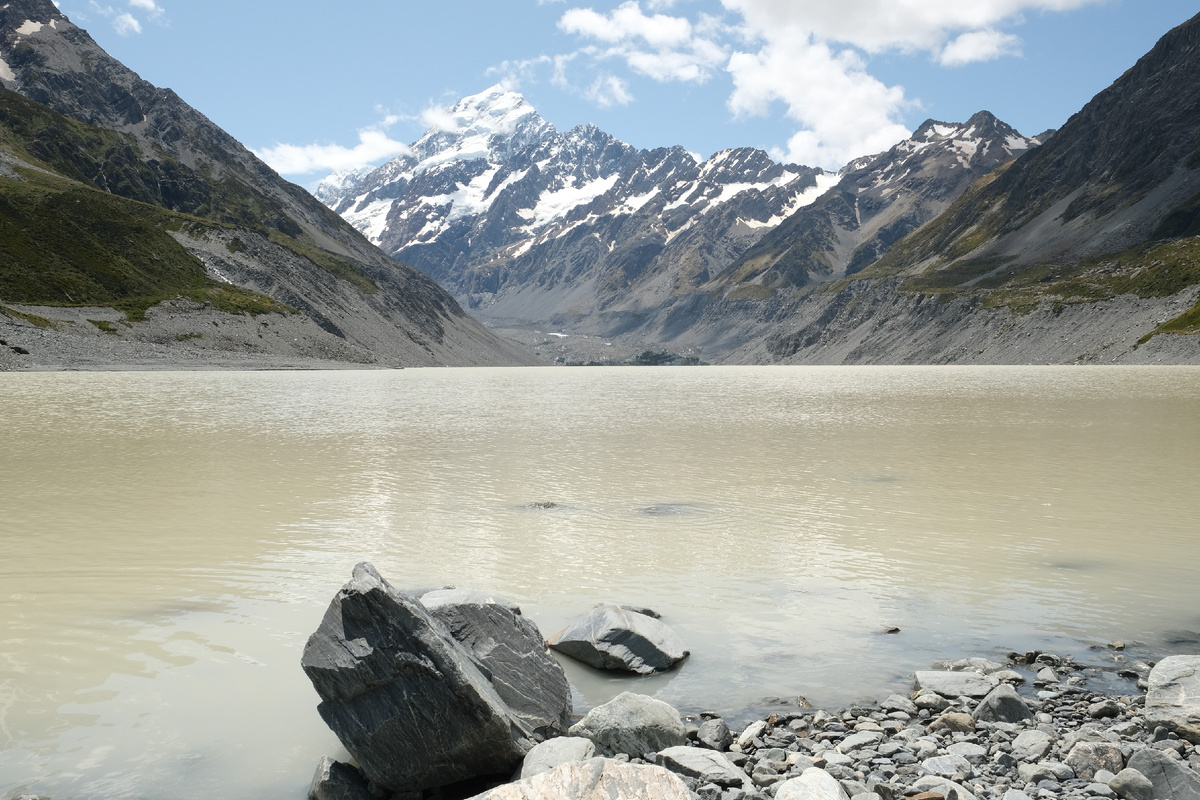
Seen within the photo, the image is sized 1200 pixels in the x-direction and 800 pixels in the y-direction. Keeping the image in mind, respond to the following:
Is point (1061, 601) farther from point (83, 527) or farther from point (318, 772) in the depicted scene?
point (83, 527)

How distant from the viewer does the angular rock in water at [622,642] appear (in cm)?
1163

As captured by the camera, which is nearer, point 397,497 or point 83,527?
point 83,527

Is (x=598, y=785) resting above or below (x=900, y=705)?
above

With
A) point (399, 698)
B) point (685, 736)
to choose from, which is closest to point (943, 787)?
point (685, 736)

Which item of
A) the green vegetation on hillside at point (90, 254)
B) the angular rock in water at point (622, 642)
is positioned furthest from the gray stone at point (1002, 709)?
the green vegetation on hillside at point (90, 254)

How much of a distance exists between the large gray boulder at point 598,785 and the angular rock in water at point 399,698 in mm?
1744

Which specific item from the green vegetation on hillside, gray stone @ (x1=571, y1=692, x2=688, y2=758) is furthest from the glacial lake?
the green vegetation on hillside

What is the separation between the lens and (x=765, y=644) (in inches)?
496

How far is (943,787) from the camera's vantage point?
7555 mm

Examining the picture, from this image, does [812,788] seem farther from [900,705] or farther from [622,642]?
[622,642]

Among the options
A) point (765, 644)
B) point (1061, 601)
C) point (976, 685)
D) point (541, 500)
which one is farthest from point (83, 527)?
point (1061, 601)

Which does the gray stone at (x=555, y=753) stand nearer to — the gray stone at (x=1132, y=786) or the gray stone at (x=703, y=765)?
the gray stone at (x=703, y=765)

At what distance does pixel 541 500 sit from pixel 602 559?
289 inches

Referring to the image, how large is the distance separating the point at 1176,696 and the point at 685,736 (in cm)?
593
